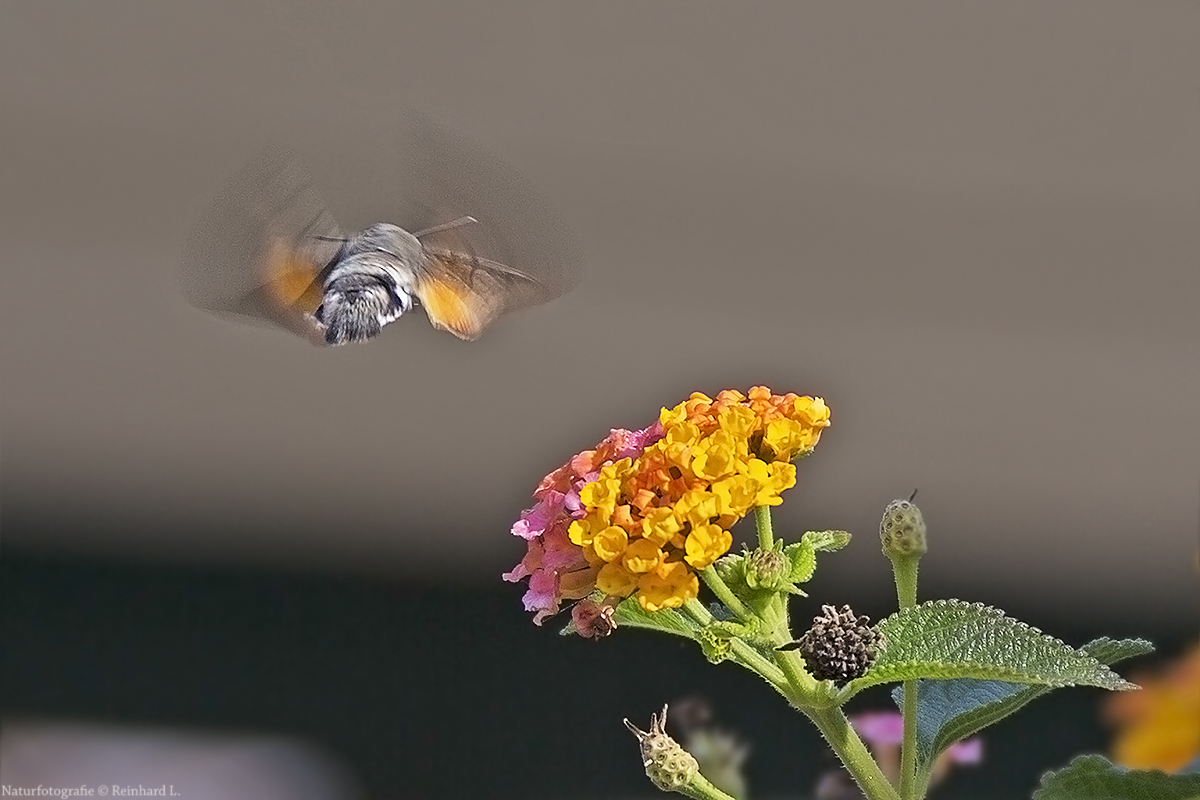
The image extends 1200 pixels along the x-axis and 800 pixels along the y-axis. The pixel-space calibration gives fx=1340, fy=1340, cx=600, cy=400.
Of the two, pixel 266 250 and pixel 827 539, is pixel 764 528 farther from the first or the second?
pixel 266 250

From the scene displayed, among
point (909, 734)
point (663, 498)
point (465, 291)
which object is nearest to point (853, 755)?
point (909, 734)

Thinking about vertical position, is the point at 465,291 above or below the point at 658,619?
above

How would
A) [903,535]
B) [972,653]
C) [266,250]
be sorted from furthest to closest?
1. [266,250]
2. [903,535]
3. [972,653]

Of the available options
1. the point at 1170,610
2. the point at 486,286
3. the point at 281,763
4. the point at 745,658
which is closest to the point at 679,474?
the point at 745,658

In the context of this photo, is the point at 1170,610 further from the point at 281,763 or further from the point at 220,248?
the point at 220,248

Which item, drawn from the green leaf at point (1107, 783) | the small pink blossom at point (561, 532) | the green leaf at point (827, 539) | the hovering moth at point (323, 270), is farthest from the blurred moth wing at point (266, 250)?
the green leaf at point (1107, 783)
